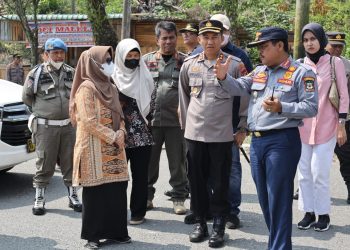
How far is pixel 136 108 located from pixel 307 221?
6.51 ft

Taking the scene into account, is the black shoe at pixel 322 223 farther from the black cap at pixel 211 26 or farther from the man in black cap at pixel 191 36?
the man in black cap at pixel 191 36

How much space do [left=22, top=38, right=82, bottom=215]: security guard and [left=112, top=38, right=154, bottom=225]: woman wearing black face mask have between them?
3.00 feet

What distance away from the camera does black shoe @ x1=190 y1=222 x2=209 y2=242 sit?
16.1 ft

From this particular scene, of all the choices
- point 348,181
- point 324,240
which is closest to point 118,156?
point 324,240

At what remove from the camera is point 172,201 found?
6117 millimetres

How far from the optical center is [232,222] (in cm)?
530

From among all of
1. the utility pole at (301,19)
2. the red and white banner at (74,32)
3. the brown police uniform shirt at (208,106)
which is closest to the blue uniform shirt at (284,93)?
the brown police uniform shirt at (208,106)

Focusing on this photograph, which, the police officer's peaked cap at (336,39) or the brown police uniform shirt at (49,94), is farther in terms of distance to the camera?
the police officer's peaked cap at (336,39)

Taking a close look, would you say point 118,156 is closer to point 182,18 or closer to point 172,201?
point 172,201

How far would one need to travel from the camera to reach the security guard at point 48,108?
5828mm

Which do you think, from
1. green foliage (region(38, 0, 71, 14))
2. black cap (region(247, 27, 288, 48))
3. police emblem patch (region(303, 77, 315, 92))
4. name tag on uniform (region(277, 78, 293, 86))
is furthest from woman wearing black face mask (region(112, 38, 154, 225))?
green foliage (region(38, 0, 71, 14))

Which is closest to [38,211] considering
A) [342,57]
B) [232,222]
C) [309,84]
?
[232,222]

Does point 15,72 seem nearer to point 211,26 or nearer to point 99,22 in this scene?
point 99,22

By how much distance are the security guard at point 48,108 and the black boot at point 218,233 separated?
68.3 inches
